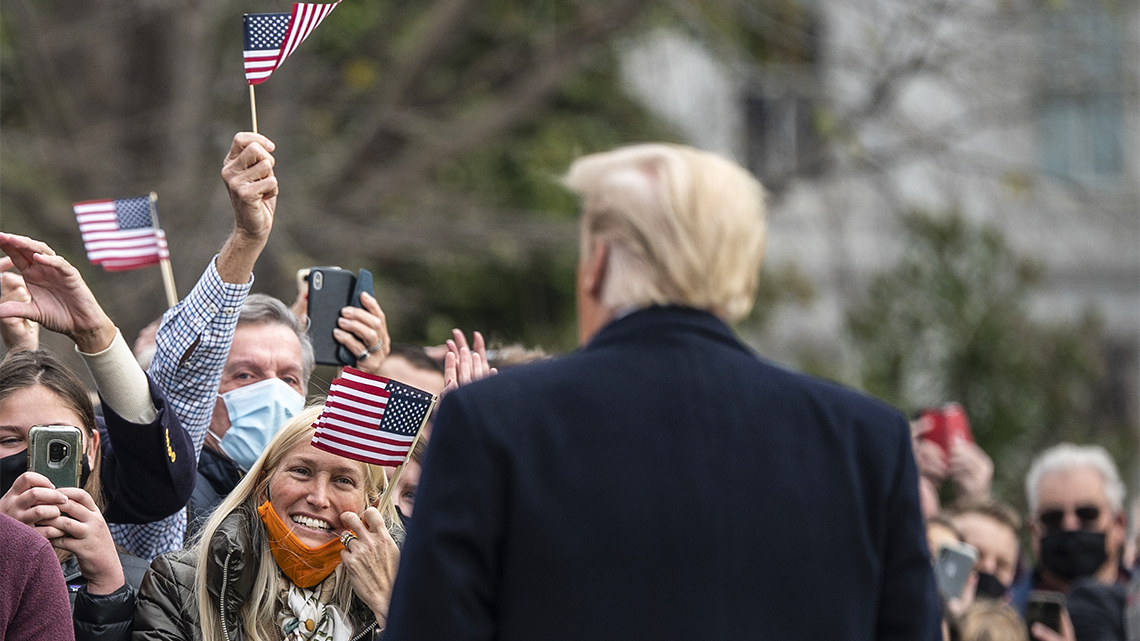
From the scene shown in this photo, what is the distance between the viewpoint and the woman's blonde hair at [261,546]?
3193 millimetres

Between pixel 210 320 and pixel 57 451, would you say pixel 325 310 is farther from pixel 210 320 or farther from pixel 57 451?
pixel 57 451

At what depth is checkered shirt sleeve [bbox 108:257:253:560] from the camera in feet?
11.9

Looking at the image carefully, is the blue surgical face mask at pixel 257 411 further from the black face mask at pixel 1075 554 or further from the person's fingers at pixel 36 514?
the black face mask at pixel 1075 554

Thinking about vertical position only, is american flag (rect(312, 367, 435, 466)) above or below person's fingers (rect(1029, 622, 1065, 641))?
above

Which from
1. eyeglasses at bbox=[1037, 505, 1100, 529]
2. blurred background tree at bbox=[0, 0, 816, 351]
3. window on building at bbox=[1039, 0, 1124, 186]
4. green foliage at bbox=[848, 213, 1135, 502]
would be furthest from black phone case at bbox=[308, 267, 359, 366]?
window on building at bbox=[1039, 0, 1124, 186]

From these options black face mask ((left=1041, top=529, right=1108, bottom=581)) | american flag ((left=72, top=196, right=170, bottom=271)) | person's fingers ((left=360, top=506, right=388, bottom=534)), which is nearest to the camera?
person's fingers ((left=360, top=506, right=388, bottom=534))

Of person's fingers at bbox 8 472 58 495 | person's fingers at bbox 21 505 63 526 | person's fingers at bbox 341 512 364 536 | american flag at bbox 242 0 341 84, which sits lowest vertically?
person's fingers at bbox 341 512 364 536

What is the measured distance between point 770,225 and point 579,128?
376 centimetres

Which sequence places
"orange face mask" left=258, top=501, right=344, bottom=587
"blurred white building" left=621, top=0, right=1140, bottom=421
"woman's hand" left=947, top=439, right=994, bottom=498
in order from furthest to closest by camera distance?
"blurred white building" left=621, top=0, right=1140, bottom=421
"woman's hand" left=947, top=439, right=994, bottom=498
"orange face mask" left=258, top=501, right=344, bottom=587

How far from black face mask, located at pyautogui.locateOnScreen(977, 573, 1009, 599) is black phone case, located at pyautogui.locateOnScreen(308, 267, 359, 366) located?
2.58m

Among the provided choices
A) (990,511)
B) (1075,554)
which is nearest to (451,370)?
(990,511)

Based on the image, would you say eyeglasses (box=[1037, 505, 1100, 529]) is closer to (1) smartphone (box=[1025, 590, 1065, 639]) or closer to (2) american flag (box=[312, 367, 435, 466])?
(1) smartphone (box=[1025, 590, 1065, 639])

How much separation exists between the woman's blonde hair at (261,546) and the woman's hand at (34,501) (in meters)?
0.35

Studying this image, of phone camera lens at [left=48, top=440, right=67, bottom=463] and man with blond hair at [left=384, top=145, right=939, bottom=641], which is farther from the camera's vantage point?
phone camera lens at [left=48, top=440, right=67, bottom=463]
